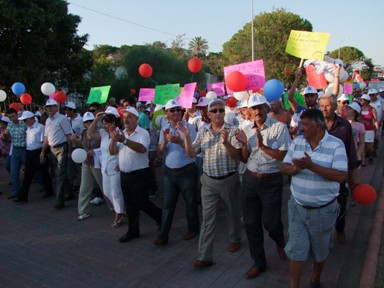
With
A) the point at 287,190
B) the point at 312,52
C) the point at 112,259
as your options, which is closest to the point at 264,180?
the point at 112,259

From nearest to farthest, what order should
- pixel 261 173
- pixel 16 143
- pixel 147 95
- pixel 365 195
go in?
pixel 365 195
pixel 261 173
pixel 16 143
pixel 147 95

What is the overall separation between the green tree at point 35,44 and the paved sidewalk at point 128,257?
1016 centimetres

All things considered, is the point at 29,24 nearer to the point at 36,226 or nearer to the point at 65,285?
the point at 36,226

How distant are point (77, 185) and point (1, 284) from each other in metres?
3.73

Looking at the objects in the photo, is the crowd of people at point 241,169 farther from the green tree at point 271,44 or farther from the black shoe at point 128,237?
the green tree at point 271,44

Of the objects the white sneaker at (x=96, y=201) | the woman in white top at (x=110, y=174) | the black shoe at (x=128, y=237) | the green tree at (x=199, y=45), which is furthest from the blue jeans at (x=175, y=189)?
the green tree at (x=199, y=45)

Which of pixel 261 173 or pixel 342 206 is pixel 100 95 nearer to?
pixel 261 173

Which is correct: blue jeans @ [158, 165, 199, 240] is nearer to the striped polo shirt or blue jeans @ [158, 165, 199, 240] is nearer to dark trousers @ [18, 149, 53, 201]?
the striped polo shirt

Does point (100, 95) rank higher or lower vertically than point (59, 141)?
higher

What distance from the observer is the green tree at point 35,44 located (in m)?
14.0

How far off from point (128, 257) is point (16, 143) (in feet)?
13.6

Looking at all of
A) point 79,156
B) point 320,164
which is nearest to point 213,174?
point 320,164

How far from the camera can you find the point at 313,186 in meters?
3.00

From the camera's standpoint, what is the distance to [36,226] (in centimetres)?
570
